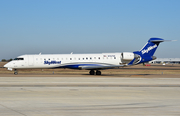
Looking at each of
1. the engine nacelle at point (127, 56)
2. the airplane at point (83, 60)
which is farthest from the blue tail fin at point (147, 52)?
the engine nacelle at point (127, 56)

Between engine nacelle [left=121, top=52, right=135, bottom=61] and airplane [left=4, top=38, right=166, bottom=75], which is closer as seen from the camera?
airplane [left=4, top=38, right=166, bottom=75]

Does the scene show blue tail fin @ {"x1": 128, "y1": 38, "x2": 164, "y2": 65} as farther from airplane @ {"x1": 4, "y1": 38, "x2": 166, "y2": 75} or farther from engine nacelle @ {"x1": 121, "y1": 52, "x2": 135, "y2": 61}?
engine nacelle @ {"x1": 121, "y1": 52, "x2": 135, "y2": 61}

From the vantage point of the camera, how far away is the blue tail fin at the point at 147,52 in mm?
40969

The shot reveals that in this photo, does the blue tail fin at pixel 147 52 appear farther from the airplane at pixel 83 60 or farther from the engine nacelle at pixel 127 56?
the engine nacelle at pixel 127 56

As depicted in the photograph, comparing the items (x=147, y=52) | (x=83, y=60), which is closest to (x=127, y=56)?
(x=147, y=52)

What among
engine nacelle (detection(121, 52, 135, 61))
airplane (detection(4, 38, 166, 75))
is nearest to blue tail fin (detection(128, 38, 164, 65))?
airplane (detection(4, 38, 166, 75))

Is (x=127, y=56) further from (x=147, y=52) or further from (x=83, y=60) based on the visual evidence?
(x=83, y=60)

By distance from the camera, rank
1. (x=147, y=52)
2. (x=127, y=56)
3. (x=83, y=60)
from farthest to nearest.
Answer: (x=147, y=52), (x=127, y=56), (x=83, y=60)

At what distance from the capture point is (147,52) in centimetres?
4153

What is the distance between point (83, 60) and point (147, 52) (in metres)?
11.1

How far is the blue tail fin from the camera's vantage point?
40969 mm

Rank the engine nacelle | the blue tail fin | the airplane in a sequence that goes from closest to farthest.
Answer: the airplane
the engine nacelle
the blue tail fin
